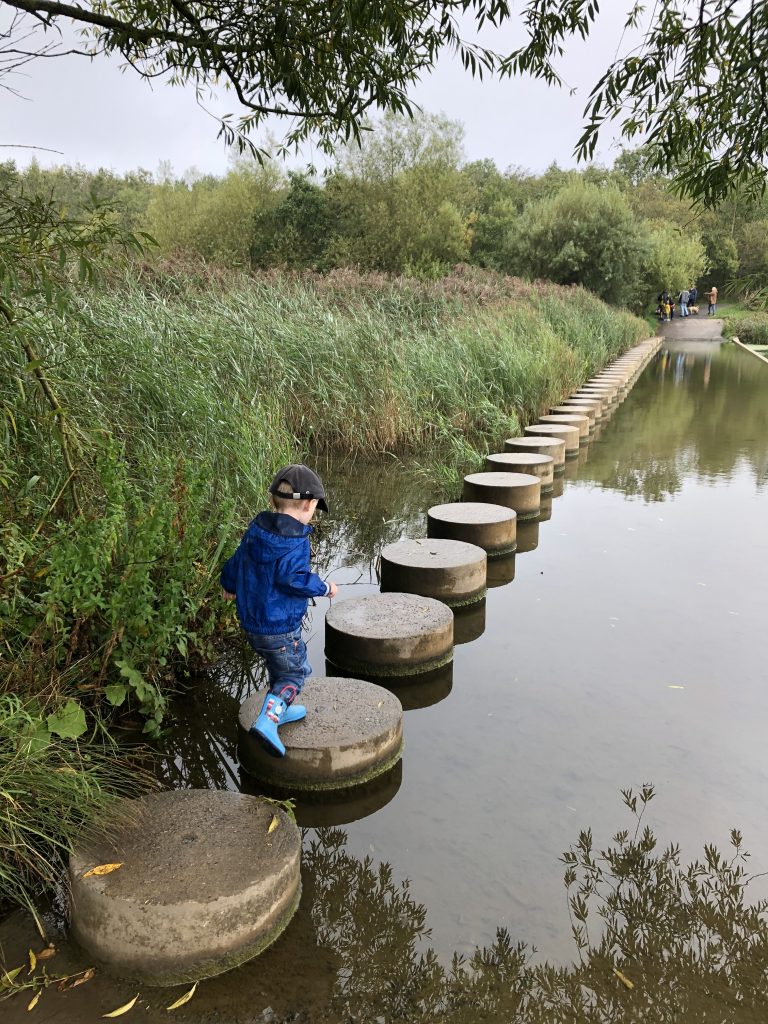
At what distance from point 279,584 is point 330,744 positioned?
65 cm

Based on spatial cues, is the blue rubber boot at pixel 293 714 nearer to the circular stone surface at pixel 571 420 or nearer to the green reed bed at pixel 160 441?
the green reed bed at pixel 160 441

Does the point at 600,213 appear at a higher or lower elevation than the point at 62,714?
higher

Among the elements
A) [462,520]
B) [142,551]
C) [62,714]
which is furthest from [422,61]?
[62,714]

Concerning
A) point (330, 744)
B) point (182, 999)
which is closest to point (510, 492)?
point (330, 744)

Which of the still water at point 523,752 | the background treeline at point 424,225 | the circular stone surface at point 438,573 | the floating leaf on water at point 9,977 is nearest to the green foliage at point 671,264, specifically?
the background treeline at point 424,225

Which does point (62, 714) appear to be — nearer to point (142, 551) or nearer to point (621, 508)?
point (142, 551)

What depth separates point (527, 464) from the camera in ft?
23.7

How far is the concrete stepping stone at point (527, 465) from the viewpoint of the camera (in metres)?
7.21

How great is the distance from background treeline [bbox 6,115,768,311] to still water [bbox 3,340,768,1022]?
2214 centimetres

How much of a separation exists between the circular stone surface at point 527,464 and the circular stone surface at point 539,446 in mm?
341

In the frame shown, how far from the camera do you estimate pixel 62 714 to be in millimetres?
2637

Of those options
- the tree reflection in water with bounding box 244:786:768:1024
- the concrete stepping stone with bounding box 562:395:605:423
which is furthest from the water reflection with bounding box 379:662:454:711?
the concrete stepping stone with bounding box 562:395:605:423

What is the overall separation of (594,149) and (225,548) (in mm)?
3058

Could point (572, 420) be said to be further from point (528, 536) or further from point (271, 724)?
point (271, 724)
